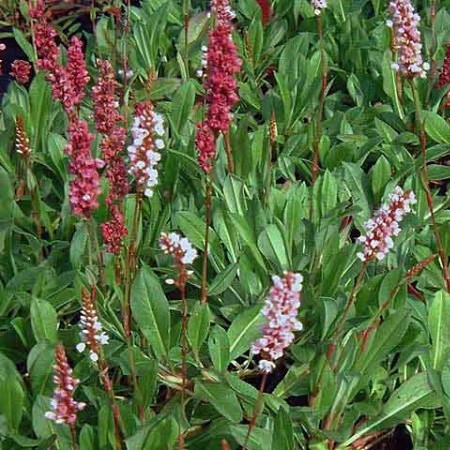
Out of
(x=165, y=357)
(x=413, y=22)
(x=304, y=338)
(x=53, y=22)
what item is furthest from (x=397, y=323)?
(x=53, y=22)

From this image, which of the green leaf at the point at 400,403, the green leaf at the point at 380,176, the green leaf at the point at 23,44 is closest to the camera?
the green leaf at the point at 400,403

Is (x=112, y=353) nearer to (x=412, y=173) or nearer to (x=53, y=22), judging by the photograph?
(x=412, y=173)

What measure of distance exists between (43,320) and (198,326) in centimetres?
46

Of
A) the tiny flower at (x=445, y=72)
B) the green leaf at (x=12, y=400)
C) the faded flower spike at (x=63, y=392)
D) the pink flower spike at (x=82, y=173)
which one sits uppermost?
the pink flower spike at (x=82, y=173)

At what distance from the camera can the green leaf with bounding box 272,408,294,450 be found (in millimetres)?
2461

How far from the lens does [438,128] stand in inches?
156

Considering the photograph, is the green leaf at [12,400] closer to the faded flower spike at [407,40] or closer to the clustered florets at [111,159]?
the clustered florets at [111,159]

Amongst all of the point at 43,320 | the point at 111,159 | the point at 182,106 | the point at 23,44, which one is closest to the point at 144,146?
the point at 111,159

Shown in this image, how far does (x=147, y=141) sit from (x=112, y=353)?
2.74ft

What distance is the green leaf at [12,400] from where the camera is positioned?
106 inches

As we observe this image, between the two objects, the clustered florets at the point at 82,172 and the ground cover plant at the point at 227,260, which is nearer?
the clustered florets at the point at 82,172

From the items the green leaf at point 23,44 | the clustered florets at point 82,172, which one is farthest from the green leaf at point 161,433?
the green leaf at point 23,44

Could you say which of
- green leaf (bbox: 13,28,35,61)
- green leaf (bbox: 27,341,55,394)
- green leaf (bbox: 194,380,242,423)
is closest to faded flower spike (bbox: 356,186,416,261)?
green leaf (bbox: 194,380,242,423)

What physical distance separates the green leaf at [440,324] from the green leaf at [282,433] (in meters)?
0.66
